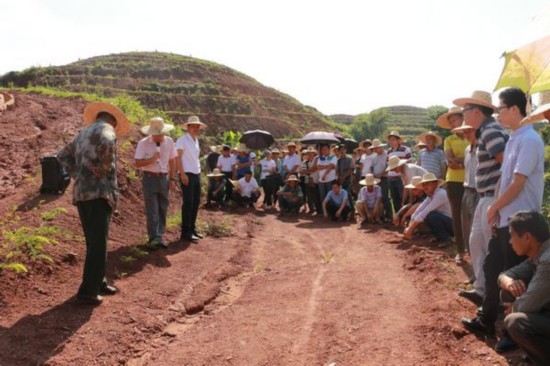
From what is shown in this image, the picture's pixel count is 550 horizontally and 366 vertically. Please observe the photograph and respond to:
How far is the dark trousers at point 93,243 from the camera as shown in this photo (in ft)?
16.2

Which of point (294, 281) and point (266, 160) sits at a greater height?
point (266, 160)

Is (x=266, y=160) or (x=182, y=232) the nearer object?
(x=182, y=232)

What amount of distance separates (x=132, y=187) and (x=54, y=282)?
18.0ft

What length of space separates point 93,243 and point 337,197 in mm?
7402

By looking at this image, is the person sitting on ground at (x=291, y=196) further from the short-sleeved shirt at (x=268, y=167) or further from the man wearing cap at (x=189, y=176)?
the man wearing cap at (x=189, y=176)

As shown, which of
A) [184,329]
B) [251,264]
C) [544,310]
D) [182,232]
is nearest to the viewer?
[544,310]

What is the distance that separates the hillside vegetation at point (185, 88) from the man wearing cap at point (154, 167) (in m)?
27.7

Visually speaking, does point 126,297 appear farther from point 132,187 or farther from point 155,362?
point 132,187

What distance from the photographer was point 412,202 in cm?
902

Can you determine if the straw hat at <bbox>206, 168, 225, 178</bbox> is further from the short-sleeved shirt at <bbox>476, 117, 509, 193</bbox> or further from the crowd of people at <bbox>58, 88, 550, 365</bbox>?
the short-sleeved shirt at <bbox>476, 117, 509, 193</bbox>

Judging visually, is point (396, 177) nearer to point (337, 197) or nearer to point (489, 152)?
point (337, 197)

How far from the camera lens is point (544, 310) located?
3.24m

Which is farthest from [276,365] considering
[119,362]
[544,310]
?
[544,310]

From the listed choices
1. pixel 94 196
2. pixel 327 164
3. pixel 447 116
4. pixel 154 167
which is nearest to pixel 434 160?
pixel 447 116
